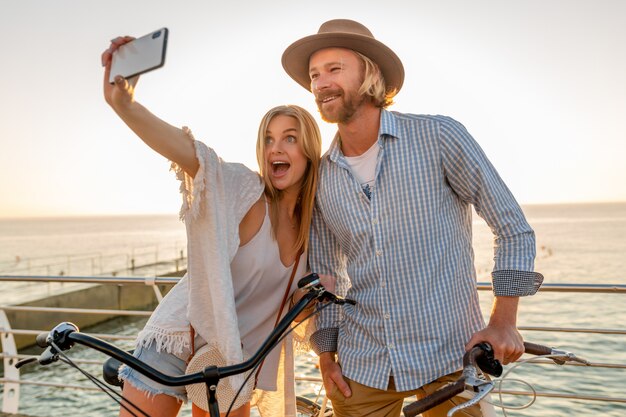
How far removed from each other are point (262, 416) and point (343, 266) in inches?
30.6

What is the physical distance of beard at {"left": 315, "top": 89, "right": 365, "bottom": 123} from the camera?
2033mm

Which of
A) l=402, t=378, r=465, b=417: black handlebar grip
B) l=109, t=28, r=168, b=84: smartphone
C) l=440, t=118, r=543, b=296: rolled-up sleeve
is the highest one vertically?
l=109, t=28, r=168, b=84: smartphone

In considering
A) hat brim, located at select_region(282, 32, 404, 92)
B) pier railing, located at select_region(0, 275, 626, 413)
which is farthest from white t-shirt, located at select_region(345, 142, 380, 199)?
pier railing, located at select_region(0, 275, 626, 413)

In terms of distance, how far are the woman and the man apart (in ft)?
0.57

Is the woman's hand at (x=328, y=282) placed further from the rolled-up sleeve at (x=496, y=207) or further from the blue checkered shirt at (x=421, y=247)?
the rolled-up sleeve at (x=496, y=207)

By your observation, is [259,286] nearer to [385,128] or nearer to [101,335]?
[385,128]

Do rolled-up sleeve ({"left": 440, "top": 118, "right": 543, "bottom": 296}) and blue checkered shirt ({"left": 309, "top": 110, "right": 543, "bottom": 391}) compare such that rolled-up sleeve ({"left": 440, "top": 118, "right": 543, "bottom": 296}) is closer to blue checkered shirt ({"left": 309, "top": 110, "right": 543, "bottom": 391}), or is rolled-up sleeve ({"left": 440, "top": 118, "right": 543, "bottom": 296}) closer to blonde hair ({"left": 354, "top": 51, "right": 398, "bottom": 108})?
blue checkered shirt ({"left": 309, "top": 110, "right": 543, "bottom": 391})

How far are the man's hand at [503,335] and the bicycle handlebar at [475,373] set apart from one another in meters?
0.04

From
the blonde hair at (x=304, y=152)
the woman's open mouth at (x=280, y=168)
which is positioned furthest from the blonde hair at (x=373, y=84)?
the woman's open mouth at (x=280, y=168)

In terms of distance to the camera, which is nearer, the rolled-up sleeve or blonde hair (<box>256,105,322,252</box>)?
the rolled-up sleeve

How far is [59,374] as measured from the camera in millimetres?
13547

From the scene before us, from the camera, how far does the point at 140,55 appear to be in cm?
123

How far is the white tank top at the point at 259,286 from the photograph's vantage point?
200 cm

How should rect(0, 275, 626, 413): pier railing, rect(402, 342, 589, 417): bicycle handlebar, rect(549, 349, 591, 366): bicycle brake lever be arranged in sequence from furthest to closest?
rect(0, 275, 626, 413): pier railing
rect(549, 349, 591, 366): bicycle brake lever
rect(402, 342, 589, 417): bicycle handlebar
